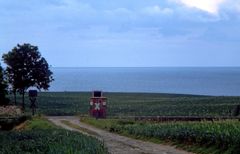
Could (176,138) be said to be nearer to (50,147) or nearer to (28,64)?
(50,147)

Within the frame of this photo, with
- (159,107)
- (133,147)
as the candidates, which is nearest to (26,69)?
(159,107)

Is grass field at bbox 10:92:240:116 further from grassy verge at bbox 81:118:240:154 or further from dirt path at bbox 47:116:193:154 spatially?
dirt path at bbox 47:116:193:154

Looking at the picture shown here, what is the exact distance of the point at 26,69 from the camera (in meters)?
63.0

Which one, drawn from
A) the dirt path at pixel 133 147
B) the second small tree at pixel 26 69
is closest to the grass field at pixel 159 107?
the second small tree at pixel 26 69

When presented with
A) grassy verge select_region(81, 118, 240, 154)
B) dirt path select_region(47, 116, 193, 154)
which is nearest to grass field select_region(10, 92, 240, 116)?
grassy verge select_region(81, 118, 240, 154)

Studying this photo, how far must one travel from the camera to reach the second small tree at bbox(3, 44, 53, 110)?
206 ft

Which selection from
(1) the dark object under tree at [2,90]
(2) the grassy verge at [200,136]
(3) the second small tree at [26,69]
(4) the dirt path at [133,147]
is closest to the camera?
(2) the grassy verge at [200,136]

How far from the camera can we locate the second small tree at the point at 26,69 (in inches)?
2474

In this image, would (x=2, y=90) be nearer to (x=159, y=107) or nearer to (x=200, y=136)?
(x=159, y=107)

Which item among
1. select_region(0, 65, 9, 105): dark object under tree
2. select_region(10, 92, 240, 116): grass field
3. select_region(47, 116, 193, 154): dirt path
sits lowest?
select_region(47, 116, 193, 154): dirt path

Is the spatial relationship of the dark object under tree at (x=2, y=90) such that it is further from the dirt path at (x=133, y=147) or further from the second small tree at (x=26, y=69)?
the dirt path at (x=133, y=147)

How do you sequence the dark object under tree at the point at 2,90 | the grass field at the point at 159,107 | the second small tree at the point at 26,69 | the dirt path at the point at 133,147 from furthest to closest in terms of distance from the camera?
1. the second small tree at the point at 26,69
2. the dark object under tree at the point at 2,90
3. the grass field at the point at 159,107
4. the dirt path at the point at 133,147

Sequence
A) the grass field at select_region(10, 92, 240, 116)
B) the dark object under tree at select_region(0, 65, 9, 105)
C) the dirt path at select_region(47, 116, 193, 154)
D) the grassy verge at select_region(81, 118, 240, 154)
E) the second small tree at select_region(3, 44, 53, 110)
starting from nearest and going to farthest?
the grassy verge at select_region(81, 118, 240, 154)
the dirt path at select_region(47, 116, 193, 154)
the grass field at select_region(10, 92, 240, 116)
the dark object under tree at select_region(0, 65, 9, 105)
the second small tree at select_region(3, 44, 53, 110)

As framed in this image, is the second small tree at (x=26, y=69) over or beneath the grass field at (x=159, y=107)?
over
